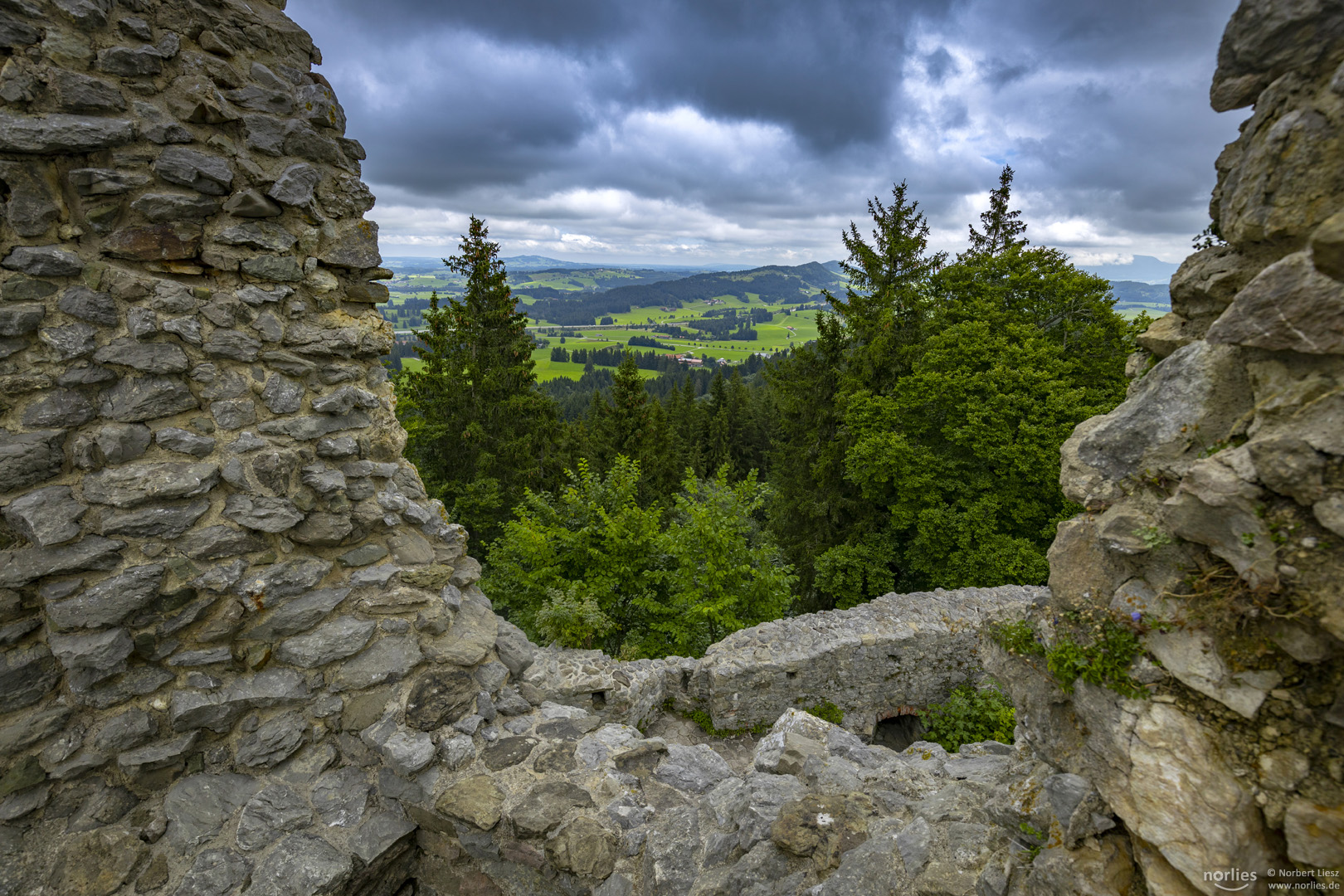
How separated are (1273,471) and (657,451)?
2626 centimetres

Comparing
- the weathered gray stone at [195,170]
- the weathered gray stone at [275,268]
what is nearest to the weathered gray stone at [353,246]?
the weathered gray stone at [275,268]

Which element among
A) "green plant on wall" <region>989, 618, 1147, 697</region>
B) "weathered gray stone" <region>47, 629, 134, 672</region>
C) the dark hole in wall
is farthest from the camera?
the dark hole in wall

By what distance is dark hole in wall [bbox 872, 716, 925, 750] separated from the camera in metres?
9.90

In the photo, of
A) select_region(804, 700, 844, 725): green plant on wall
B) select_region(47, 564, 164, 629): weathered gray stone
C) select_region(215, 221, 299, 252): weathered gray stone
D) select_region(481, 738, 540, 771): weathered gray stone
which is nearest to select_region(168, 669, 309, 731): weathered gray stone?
select_region(47, 564, 164, 629): weathered gray stone

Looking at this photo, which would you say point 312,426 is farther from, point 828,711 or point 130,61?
point 828,711

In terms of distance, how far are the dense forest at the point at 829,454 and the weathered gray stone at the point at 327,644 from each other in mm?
2602

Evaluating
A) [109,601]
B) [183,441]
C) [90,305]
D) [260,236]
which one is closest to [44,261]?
[90,305]

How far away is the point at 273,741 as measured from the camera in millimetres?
3973

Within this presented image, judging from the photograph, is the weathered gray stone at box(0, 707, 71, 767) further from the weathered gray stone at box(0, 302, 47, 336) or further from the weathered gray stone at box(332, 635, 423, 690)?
the weathered gray stone at box(0, 302, 47, 336)

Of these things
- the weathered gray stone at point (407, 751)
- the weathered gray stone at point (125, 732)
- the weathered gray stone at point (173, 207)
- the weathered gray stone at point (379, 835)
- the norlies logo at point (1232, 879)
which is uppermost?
the weathered gray stone at point (173, 207)

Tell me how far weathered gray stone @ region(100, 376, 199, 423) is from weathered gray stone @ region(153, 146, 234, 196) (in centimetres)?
131

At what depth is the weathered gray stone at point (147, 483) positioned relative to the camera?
362 centimetres

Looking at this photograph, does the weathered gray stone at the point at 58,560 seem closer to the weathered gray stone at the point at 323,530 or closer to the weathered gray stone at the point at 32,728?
the weathered gray stone at the point at 32,728

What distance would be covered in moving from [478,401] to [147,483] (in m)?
16.0
